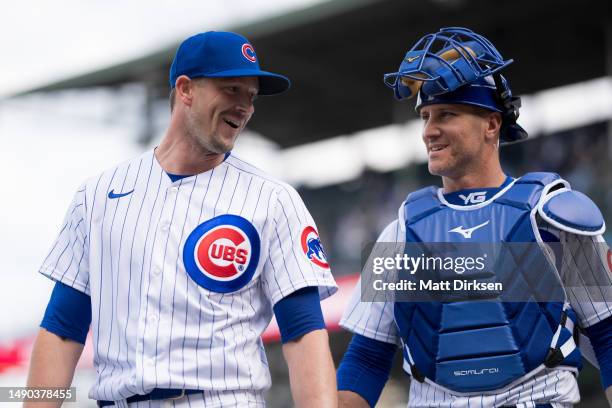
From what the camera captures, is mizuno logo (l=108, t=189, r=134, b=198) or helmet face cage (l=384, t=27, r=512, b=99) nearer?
mizuno logo (l=108, t=189, r=134, b=198)

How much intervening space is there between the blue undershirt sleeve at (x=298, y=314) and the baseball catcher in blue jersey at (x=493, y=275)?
61 cm

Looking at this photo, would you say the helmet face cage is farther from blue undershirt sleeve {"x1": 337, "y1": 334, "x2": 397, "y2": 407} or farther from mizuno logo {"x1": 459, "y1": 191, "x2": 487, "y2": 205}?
blue undershirt sleeve {"x1": 337, "y1": 334, "x2": 397, "y2": 407}

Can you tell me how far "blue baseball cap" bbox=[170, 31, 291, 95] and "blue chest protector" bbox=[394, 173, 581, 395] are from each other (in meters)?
0.94

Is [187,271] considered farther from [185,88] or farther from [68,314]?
[185,88]

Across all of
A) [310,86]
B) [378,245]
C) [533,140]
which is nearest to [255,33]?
[310,86]

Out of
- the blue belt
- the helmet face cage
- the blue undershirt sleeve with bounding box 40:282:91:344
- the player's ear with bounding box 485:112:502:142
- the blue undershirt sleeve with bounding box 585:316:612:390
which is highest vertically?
the helmet face cage

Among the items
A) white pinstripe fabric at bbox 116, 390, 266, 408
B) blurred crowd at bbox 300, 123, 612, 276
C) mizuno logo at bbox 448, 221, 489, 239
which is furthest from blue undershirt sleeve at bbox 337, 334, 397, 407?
blurred crowd at bbox 300, 123, 612, 276

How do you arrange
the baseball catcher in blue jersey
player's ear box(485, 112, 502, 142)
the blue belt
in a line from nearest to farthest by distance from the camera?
the blue belt
the baseball catcher in blue jersey
player's ear box(485, 112, 502, 142)

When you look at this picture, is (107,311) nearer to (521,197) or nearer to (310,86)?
(521,197)

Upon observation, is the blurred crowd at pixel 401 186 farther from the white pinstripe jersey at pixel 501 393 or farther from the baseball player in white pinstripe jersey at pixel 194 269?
the baseball player in white pinstripe jersey at pixel 194 269

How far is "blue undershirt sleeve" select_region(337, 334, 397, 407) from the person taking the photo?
429 centimetres

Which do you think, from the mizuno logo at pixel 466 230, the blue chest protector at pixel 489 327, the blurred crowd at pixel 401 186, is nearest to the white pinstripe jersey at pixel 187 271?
the blue chest protector at pixel 489 327

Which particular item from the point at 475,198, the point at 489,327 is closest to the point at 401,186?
the point at 475,198

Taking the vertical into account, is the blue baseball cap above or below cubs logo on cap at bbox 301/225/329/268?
above
